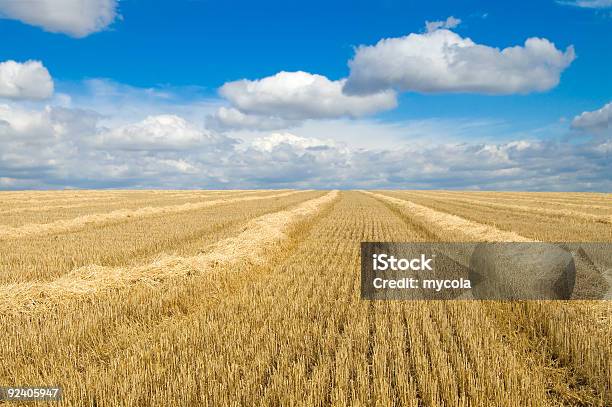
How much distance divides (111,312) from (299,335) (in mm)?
3244

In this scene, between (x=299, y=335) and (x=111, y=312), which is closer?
(x=299, y=335)

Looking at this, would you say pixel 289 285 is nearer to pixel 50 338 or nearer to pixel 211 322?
pixel 211 322

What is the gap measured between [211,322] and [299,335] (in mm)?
1403

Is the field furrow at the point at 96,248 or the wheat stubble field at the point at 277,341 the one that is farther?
the field furrow at the point at 96,248

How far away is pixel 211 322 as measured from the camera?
6617 mm

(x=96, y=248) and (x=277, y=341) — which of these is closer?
(x=277, y=341)

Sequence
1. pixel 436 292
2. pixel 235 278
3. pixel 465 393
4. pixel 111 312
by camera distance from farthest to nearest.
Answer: pixel 235 278
pixel 436 292
pixel 111 312
pixel 465 393

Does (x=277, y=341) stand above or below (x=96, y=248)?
below

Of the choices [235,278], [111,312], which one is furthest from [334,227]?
[111,312]

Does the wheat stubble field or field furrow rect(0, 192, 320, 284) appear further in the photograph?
field furrow rect(0, 192, 320, 284)

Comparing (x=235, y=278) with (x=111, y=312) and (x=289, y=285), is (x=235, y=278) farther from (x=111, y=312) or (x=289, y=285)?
(x=111, y=312)

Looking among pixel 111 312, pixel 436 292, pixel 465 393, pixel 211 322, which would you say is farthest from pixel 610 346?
pixel 111 312

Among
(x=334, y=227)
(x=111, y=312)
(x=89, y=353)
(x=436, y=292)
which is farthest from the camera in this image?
(x=334, y=227)

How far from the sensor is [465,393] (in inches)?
178
